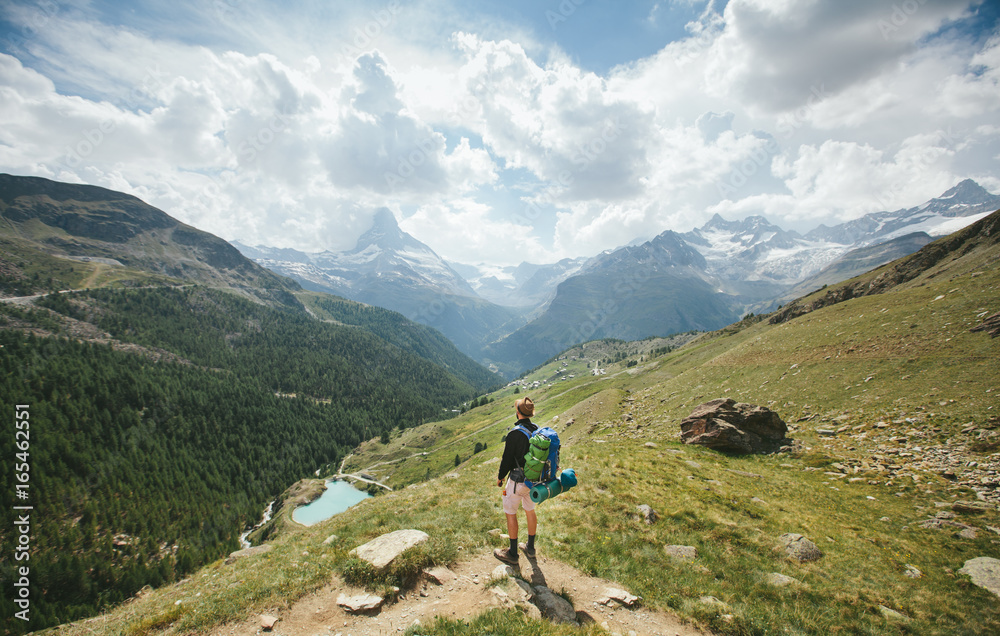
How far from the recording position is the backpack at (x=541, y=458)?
36.8 feet

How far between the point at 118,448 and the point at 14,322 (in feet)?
392

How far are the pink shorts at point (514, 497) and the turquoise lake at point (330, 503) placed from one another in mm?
130897

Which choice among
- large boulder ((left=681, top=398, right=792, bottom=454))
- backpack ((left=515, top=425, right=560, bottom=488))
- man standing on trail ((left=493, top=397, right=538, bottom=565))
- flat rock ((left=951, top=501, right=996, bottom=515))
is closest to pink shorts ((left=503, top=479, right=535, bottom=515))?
man standing on trail ((left=493, top=397, right=538, bottom=565))

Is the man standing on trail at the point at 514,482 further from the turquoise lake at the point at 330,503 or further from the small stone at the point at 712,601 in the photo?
the turquoise lake at the point at 330,503

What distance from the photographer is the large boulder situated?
2584 cm

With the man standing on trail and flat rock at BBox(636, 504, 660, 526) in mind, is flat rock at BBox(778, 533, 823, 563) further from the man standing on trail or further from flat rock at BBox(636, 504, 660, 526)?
the man standing on trail

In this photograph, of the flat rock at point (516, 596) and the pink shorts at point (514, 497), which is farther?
the pink shorts at point (514, 497)

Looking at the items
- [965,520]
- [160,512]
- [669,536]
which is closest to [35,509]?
[160,512]

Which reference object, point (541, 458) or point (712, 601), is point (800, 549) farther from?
point (541, 458)

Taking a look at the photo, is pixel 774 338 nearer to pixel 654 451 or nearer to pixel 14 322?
pixel 654 451

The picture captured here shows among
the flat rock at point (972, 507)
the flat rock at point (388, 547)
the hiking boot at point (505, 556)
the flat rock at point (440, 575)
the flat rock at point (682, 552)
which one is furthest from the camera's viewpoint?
the flat rock at point (972, 507)

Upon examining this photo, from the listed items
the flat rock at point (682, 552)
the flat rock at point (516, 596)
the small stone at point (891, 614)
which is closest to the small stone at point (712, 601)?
the flat rock at point (682, 552)

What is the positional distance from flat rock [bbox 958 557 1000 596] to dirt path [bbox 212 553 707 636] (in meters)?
10.4

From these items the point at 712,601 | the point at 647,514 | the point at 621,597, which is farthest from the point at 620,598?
the point at 647,514
